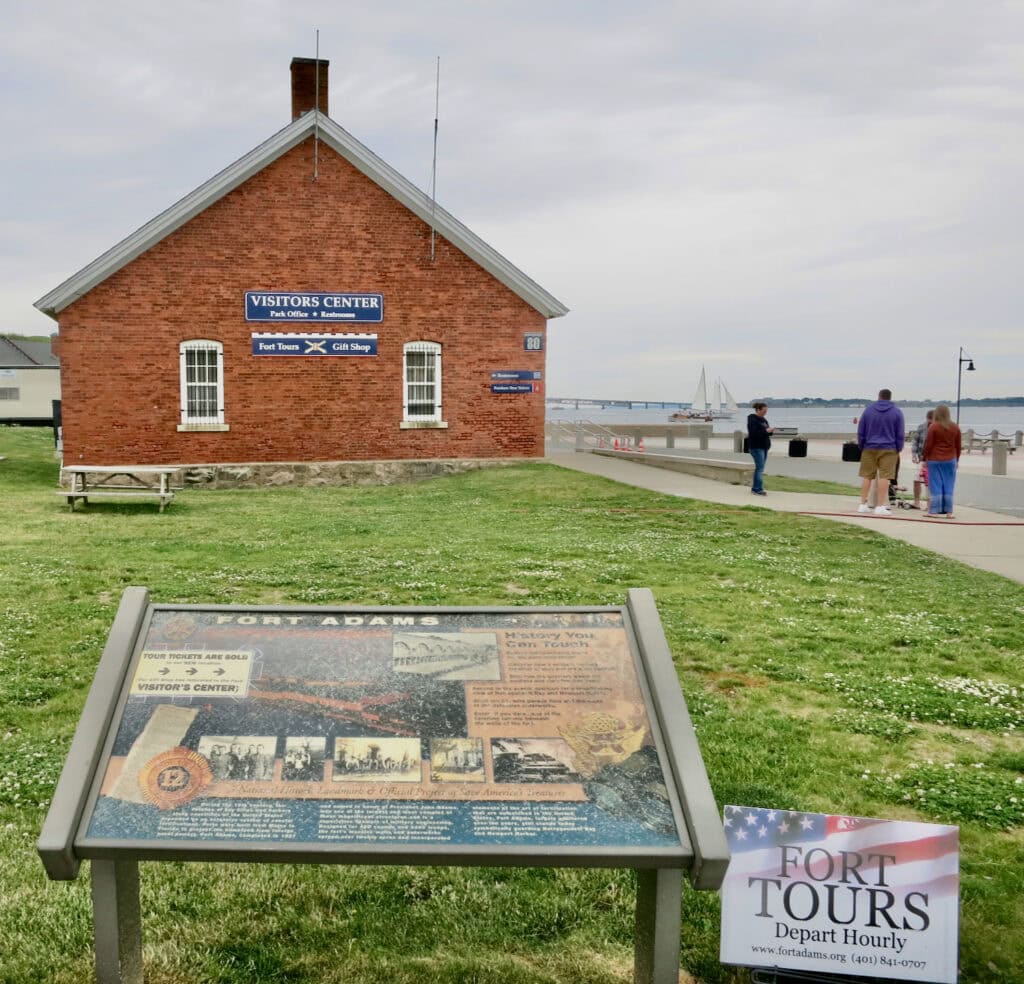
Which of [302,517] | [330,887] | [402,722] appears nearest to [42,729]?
[330,887]

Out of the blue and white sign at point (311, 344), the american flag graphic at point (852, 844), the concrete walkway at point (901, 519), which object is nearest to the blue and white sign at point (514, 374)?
the concrete walkway at point (901, 519)

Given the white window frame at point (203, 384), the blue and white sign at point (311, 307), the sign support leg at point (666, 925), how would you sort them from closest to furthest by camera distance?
the sign support leg at point (666, 925) < the white window frame at point (203, 384) < the blue and white sign at point (311, 307)

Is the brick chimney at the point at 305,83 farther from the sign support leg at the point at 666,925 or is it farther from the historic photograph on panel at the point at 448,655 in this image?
the sign support leg at the point at 666,925

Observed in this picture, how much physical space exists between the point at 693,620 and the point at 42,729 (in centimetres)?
530

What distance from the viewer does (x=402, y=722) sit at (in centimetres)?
354

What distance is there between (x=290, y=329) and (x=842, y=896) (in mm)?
22918

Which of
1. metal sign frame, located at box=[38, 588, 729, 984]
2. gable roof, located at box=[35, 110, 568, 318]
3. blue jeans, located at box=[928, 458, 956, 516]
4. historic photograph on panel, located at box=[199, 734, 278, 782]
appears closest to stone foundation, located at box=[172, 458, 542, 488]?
gable roof, located at box=[35, 110, 568, 318]

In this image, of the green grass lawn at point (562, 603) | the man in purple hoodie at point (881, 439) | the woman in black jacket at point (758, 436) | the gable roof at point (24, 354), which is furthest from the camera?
the gable roof at point (24, 354)

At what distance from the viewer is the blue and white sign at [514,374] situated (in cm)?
2639

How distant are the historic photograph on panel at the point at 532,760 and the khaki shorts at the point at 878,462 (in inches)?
609

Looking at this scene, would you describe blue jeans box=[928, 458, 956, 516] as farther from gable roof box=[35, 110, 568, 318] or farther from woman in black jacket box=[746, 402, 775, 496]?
gable roof box=[35, 110, 568, 318]

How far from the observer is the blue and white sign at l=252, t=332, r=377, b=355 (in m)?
25.0

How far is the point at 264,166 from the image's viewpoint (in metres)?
24.5

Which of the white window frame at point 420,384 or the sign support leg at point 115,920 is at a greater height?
the white window frame at point 420,384
